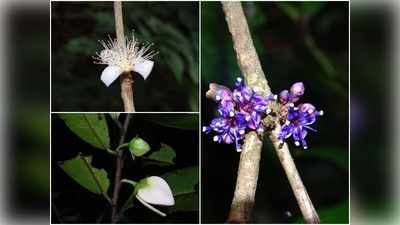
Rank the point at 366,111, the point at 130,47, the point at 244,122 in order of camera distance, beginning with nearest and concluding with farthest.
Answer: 1. the point at 244,122
2. the point at 130,47
3. the point at 366,111

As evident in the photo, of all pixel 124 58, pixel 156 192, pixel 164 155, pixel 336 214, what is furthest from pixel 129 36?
pixel 336 214

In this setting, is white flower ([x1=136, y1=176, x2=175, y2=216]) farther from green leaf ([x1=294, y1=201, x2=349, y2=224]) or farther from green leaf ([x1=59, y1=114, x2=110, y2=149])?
green leaf ([x1=294, y1=201, x2=349, y2=224])

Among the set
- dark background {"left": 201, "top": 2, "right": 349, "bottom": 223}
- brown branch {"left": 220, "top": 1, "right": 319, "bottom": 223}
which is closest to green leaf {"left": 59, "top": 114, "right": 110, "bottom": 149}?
dark background {"left": 201, "top": 2, "right": 349, "bottom": 223}

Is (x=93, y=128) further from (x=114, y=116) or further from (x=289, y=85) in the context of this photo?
(x=289, y=85)

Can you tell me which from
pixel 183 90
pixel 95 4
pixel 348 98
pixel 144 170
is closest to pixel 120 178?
pixel 144 170

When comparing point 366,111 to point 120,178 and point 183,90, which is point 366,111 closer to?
point 183,90

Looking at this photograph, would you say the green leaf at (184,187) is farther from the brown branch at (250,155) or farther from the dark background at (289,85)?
the brown branch at (250,155)
